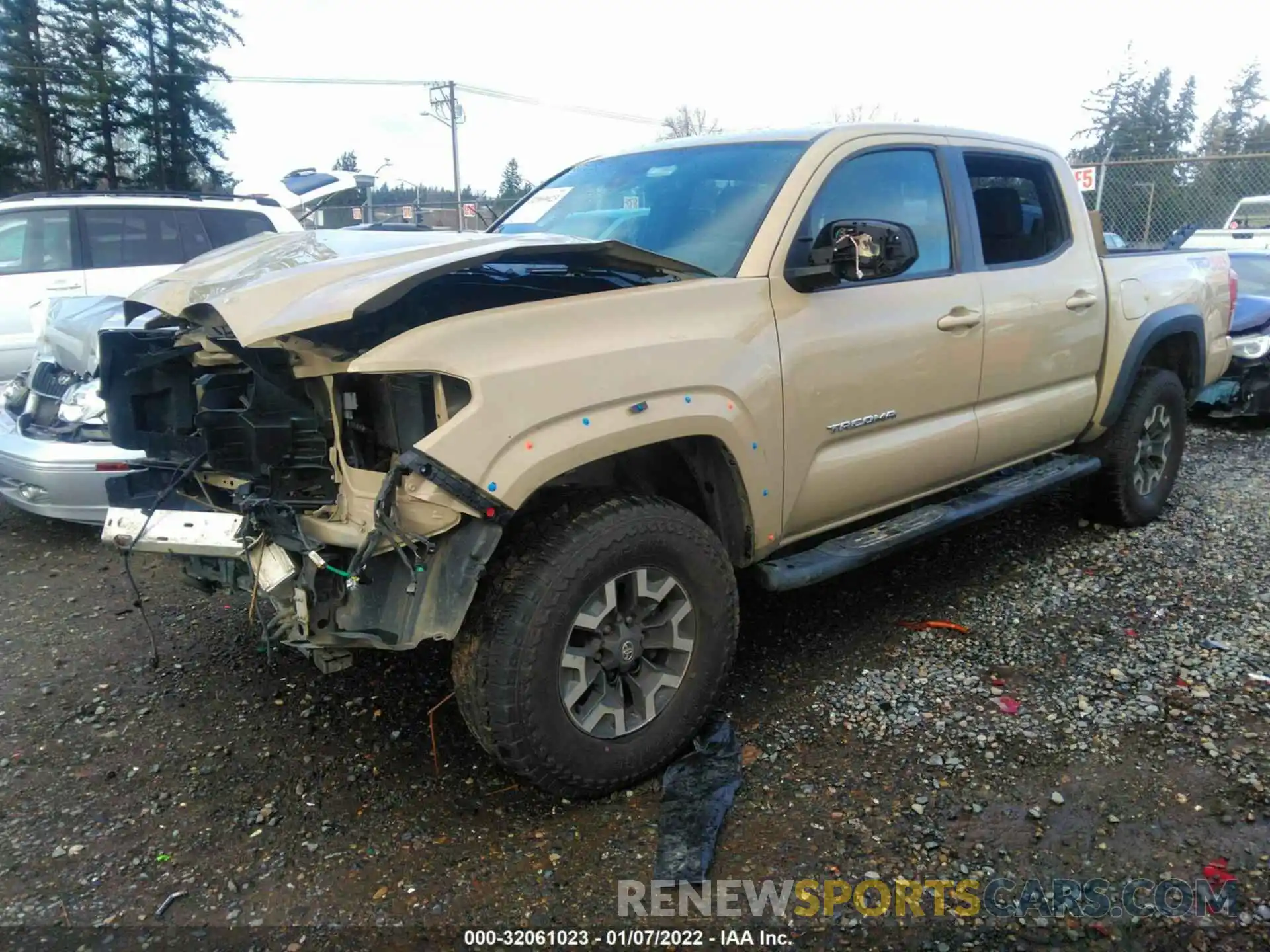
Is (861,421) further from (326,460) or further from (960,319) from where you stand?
(326,460)

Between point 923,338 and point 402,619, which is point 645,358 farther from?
point 923,338

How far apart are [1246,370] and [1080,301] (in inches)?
183

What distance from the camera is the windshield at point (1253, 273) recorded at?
895 cm

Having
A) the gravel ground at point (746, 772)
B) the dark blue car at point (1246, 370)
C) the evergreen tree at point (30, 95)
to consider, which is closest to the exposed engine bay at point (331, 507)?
the gravel ground at point (746, 772)

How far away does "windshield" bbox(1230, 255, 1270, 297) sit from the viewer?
8953 millimetres

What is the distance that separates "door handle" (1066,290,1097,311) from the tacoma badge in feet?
4.58

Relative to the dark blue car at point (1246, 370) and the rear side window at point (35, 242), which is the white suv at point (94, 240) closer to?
the rear side window at point (35, 242)

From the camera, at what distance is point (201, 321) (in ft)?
8.77

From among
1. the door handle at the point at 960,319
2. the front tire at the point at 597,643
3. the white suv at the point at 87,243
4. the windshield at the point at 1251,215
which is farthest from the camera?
the windshield at the point at 1251,215

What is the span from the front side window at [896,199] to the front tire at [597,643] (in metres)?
1.28

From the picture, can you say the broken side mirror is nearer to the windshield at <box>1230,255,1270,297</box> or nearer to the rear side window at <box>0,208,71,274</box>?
the rear side window at <box>0,208,71,274</box>

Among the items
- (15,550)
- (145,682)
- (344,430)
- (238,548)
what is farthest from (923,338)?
(15,550)

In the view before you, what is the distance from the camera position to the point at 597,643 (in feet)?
8.77

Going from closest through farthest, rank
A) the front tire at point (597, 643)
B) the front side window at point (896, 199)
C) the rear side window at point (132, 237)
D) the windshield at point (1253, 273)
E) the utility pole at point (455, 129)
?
the front tire at point (597, 643), the front side window at point (896, 199), the rear side window at point (132, 237), the windshield at point (1253, 273), the utility pole at point (455, 129)
